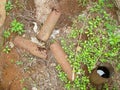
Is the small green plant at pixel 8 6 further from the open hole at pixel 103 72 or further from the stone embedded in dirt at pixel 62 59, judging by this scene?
the open hole at pixel 103 72

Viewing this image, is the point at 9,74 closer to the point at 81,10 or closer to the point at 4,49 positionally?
the point at 4,49

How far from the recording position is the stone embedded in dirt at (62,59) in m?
4.45

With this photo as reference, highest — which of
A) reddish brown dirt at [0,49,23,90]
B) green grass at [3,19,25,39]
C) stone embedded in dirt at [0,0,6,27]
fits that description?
stone embedded in dirt at [0,0,6,27]

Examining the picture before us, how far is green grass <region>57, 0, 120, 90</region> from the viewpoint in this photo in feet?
14.7

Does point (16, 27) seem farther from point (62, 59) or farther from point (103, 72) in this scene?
point (103, 72)

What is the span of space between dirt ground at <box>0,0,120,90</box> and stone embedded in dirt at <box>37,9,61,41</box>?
98 millimetres

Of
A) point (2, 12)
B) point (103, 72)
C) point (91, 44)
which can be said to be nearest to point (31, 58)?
point (2, 12)

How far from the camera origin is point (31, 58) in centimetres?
452

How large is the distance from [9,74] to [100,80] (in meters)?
1.46

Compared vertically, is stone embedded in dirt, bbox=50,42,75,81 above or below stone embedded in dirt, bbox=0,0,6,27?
below

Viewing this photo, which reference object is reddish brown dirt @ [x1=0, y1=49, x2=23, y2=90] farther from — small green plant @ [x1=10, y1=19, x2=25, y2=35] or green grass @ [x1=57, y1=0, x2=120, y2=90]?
green grass @ [x1=57, y1=0, x2=120, y2=90]

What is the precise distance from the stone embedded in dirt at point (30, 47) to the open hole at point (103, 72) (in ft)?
2.99

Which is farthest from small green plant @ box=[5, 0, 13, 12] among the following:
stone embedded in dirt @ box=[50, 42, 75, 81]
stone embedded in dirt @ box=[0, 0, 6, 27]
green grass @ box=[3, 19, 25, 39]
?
stone embedded in dirt @ box=[50, 42, 75, 81]

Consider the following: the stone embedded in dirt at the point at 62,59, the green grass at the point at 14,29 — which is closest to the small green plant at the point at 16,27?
the green grass at the point at 14,29
